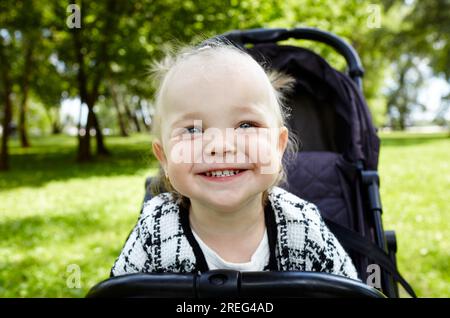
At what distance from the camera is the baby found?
4.04ft

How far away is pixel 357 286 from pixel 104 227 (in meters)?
4.33

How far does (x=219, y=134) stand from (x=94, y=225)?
4274mm

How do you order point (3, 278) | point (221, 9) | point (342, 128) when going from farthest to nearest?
point (221, 9) < point (3, 278) < point (342, 128)

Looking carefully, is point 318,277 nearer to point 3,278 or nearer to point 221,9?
point 3,278

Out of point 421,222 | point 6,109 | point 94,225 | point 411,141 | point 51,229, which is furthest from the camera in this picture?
point 411,141

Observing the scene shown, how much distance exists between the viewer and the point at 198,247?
1499 millimetres

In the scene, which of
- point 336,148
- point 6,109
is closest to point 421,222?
point 336,148

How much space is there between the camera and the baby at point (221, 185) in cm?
123

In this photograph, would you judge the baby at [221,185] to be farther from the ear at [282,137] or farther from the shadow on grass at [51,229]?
the shadow on grass at [51,229]

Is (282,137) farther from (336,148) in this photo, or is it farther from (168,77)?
(336,148)

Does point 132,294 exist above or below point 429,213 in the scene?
above

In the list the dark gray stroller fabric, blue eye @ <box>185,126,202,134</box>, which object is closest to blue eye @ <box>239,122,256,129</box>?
blue eye @ <box>185,126,202,134</box>

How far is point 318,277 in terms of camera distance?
107 centimetres

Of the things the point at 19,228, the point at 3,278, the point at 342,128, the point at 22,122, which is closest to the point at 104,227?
the point at 19,228
